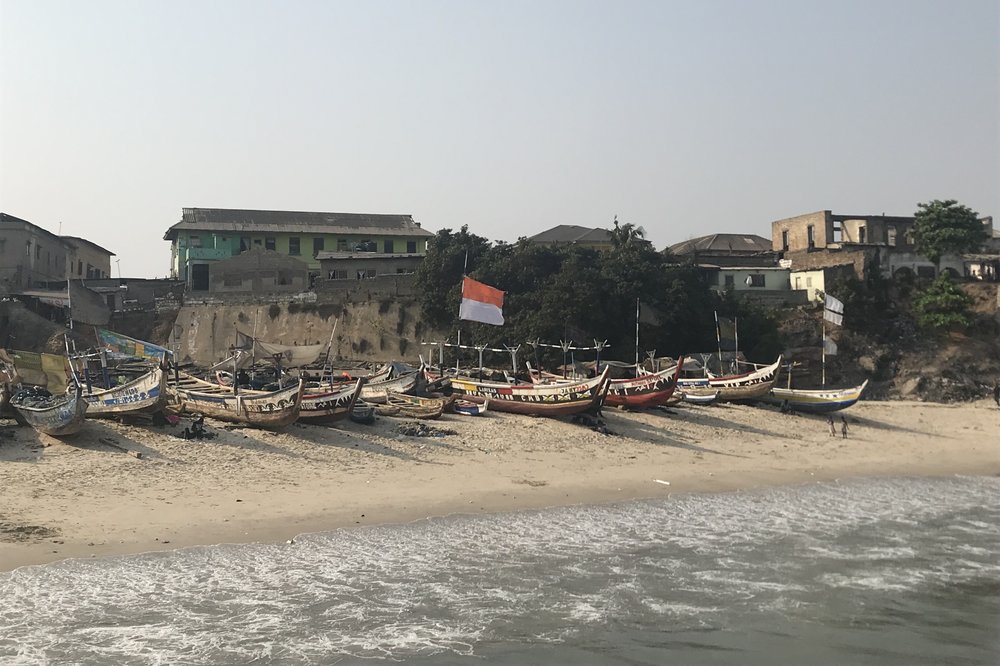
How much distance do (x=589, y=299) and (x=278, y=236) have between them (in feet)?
92.0

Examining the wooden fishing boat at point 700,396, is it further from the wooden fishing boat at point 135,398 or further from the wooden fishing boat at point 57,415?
the wooden fishing boat at point 57,415

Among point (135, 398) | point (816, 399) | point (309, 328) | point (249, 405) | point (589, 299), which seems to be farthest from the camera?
point (309, 328)

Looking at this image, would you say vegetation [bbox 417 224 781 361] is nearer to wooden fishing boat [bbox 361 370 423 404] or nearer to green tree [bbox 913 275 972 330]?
green tree [bbox 913 275 972 330]

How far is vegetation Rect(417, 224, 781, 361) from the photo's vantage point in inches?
1554

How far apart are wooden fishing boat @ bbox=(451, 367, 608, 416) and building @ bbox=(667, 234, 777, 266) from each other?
78.1 ft

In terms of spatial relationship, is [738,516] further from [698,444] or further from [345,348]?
[345,348]

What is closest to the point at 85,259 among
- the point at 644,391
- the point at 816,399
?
the point at 644,391

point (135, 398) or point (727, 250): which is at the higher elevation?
point (727, 250)

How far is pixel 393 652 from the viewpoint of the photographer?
10977 mm

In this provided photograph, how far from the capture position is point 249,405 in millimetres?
23375

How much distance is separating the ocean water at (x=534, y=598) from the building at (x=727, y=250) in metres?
34.9

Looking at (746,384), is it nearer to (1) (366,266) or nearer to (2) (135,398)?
(2) (135,398)

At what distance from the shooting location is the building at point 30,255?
47.2m

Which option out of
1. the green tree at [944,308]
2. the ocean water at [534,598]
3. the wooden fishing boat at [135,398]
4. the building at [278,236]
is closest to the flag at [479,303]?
the wooden fishing boat at [135,398]
